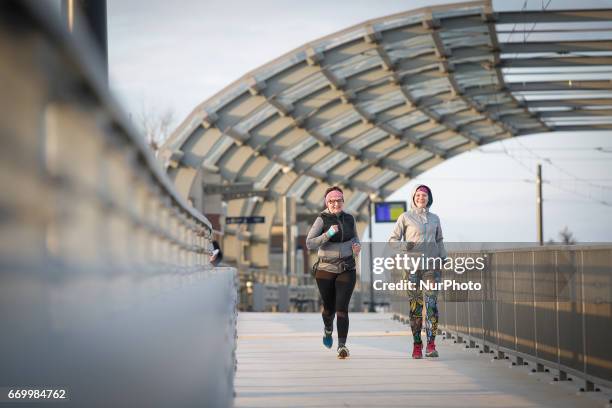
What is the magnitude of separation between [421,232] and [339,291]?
0.98 meters

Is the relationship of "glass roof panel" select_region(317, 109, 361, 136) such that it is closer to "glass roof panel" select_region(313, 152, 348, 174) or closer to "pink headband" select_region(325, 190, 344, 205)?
"glass roof panel" select_region(313, 152, 348, 174)

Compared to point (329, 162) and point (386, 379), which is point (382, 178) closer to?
point (329, 162)

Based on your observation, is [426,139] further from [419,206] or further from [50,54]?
[50,54]

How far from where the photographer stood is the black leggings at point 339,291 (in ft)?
38.4

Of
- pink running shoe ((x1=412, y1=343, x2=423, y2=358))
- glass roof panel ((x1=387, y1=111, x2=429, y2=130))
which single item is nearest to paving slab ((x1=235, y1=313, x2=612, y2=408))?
pink running shoe ((x1=412, y1=343, x2=423, y2=358))

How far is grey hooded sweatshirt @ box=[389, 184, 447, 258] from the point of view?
1152 cm

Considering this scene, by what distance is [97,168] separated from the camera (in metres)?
1.84

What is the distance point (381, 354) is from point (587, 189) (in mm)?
59329

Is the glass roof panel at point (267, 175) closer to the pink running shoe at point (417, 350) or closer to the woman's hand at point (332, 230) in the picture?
the pink running shoe at point (417, 350)

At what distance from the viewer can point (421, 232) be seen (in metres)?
11.6

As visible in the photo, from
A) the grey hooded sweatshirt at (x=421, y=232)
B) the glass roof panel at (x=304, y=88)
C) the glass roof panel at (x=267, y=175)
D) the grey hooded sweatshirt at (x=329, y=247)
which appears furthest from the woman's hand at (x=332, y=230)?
the glass roof panel at (x=267, y=175)

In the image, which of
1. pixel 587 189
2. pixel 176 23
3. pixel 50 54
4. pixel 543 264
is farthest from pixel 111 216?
pixel 587 189

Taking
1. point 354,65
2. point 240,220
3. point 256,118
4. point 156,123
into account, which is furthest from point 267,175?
point 354,65

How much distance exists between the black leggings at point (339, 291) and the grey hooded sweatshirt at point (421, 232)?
58cm
